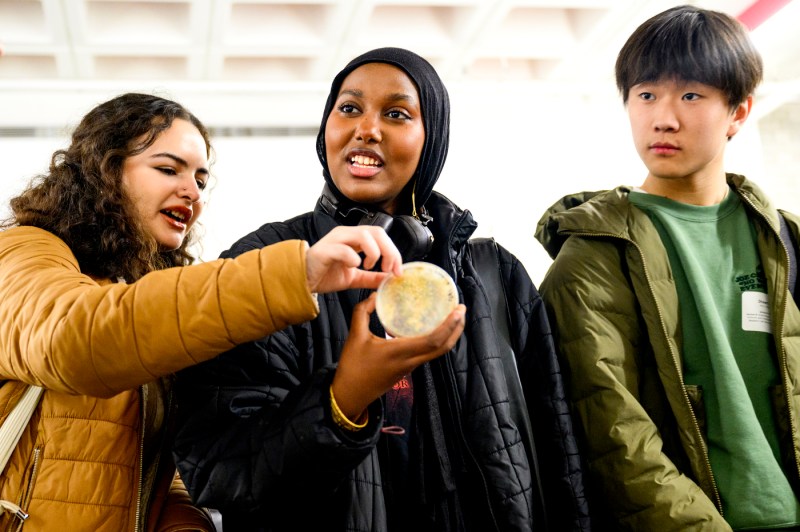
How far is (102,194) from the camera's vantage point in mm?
1768

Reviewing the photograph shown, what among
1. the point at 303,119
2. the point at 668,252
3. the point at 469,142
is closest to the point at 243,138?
the point at 303,119

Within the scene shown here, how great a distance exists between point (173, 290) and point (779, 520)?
1.34 m

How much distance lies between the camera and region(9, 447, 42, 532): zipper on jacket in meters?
1.39

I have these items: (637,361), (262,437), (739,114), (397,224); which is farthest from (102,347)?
(739,114)

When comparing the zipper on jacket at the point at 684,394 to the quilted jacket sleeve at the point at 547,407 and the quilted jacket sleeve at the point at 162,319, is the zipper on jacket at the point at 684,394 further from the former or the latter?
the quilted jacket sleeve at the point at 162,319

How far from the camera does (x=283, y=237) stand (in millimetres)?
1664

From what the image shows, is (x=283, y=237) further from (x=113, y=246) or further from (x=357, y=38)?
(x=357, y=38)

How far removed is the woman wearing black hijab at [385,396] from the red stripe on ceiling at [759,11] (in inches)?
146

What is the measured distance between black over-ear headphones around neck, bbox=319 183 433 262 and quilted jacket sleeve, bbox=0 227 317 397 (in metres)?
0.49

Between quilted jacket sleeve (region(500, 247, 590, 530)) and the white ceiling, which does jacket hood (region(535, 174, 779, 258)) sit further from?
the white ceiling

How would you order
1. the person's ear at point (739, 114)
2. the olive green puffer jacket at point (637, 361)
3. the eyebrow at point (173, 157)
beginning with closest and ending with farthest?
the olive green puffer jacket at point (637, 361) < the eyebrow at point (173, 157) < the person's ear at point (739, 114)

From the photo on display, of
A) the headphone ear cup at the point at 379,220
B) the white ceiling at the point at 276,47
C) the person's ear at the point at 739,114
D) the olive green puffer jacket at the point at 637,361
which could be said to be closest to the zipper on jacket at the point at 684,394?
Result: the olive green puffer jacket at the point at 637,361

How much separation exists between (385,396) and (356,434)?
0.30 meters

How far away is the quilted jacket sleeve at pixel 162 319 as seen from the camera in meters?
1.18
